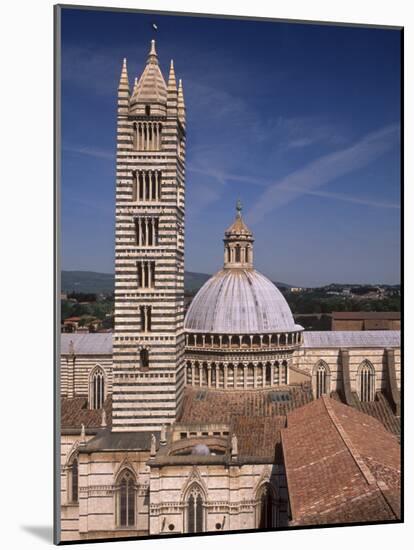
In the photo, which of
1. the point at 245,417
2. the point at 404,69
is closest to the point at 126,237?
the point at 245,417

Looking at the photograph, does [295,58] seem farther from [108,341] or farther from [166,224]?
[108,341]

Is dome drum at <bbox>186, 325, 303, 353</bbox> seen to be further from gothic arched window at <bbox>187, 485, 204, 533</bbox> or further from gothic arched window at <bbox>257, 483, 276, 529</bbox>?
gothic arched window at <bbox>187, 485, 204, 533</bbox>

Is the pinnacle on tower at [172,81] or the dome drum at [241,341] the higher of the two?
the pinnacle on tower at [172,81]

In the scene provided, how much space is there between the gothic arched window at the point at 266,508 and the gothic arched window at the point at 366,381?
263 inches

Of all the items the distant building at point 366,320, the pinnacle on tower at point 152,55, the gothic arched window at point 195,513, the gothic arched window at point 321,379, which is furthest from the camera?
the gothic arched window at point 321,379

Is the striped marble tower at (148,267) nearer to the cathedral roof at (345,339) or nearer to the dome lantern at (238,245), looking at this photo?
the dome lantern at (238,245)

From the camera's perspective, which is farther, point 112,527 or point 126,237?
point 126,237

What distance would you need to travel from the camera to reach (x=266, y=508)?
12.2 m

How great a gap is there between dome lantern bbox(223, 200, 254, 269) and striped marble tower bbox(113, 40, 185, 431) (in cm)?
129

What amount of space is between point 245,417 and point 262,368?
2.55 metres

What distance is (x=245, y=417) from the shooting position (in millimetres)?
14867

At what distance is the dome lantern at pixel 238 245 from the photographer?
514 inches

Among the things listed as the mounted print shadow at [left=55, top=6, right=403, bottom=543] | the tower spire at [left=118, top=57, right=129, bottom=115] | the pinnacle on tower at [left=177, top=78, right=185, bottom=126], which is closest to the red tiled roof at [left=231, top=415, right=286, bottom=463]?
the mounted print shadow at [left=55, top=6, right=403, bottom=543]

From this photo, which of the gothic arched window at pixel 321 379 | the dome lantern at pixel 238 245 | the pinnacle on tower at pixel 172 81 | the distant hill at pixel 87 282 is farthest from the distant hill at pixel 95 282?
the gothic arched window at pixel 321 379
